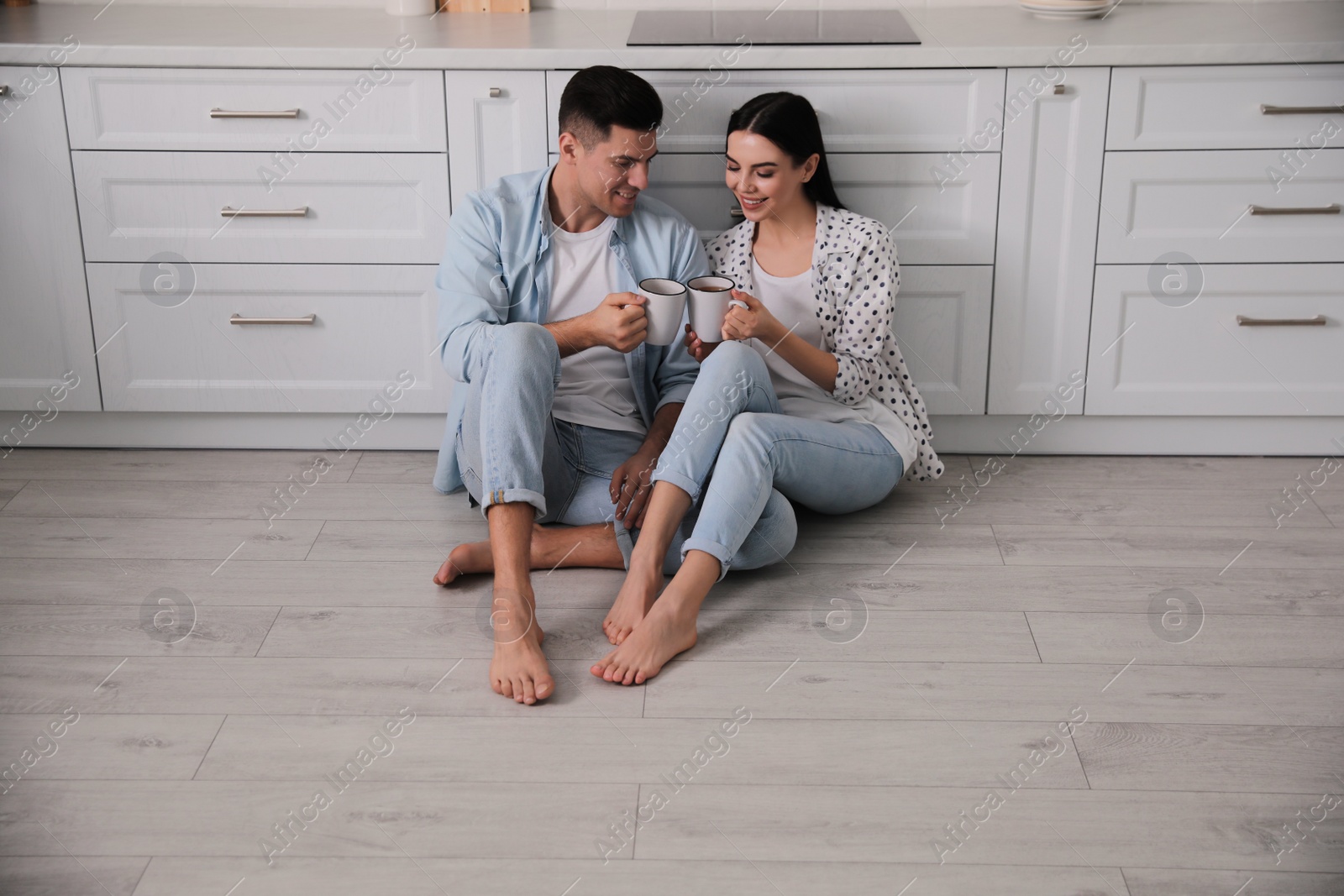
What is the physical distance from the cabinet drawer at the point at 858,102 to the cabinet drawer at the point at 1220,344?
413mm

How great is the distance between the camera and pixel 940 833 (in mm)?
1522

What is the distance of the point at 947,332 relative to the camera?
2.50 meters

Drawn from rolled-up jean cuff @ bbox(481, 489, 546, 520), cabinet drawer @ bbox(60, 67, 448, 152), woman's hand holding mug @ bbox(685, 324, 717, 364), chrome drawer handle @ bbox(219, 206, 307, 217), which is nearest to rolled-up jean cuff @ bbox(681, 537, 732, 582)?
rolled-up jean cuff @ bbox(481, 489, 546, 520)

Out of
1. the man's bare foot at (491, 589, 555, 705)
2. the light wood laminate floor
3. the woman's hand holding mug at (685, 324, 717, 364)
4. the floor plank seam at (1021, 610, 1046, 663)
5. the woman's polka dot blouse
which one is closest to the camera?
the light wood laminate floor

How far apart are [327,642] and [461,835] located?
529 mm

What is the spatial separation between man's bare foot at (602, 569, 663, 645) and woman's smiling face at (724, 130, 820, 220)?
681mm

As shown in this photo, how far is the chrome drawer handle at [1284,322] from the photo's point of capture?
8.07 feet

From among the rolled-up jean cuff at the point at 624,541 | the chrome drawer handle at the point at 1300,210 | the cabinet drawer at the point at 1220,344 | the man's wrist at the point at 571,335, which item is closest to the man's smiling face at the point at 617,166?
the man's wrist at the point at 571,335

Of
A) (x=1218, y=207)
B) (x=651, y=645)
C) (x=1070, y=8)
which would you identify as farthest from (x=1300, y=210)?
(x=651, y=645)

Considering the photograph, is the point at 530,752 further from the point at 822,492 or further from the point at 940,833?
the point at 822,492

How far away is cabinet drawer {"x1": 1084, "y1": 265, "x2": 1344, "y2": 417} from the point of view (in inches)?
96.3

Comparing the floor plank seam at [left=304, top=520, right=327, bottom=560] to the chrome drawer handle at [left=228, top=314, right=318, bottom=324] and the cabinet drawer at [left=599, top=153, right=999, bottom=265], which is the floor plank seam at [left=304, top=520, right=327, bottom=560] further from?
the cabinet drawer at [left=599, top=153, right=999, bottom=265]

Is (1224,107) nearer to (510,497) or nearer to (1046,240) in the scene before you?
(1046,240)

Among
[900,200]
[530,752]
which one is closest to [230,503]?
[530,752]
